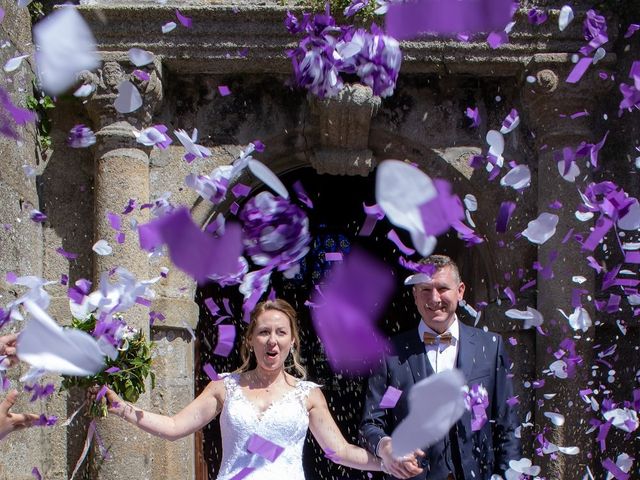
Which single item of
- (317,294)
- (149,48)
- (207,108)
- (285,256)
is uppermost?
(149,48)

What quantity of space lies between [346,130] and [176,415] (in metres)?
2.43

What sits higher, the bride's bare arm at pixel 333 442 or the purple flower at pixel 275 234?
the purple flower at pixel 275 234

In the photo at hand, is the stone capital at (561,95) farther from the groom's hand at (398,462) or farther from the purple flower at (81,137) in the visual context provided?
the groom's hand at (398,462)

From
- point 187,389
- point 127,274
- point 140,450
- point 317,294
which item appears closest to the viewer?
point 127,274

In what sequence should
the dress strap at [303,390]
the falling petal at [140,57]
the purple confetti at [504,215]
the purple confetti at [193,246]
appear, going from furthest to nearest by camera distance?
the purple confetti at [504,215] → the falling petal at [140,57] → the purple confetti at [193,246] → the dress strap at [303,390]

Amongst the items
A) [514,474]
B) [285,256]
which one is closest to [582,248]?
[285,256]

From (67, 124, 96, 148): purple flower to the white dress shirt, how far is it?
8.33 feet

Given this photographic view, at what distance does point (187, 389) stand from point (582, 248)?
241cm

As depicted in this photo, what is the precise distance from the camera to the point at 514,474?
3.78 m

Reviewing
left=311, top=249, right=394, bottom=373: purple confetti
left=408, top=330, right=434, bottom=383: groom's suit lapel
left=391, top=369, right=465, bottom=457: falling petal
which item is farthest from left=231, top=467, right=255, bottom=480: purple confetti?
left=311, top=249, right=394, bottom=373: purple confetti

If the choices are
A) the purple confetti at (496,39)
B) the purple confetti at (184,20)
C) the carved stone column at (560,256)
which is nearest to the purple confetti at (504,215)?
the carved stone column at (560,256)

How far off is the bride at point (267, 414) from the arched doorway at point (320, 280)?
3.26 m

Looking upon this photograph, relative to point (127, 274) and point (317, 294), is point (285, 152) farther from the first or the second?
point (317, 294)

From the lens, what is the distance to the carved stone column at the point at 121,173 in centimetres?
548
